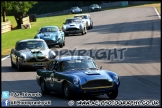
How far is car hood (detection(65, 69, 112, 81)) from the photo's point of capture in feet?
49.1

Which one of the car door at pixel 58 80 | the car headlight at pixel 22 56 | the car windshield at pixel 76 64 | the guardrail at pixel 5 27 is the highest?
the car windshield at pixel 76 64

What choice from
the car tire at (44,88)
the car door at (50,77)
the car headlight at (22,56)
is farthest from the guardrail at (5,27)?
the car door at (50,77)

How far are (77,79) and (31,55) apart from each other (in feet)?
30.9

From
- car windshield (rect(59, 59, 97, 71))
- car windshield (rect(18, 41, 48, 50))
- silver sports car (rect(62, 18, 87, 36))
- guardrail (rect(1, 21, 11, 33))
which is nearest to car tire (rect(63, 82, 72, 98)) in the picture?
car windshield (rect(59, 59, 97, 71))

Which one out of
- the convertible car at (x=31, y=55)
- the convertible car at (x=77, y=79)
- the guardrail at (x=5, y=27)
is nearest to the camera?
the convertible car at (x=77, y=79)

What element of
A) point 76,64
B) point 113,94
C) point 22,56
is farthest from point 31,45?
point 113,94

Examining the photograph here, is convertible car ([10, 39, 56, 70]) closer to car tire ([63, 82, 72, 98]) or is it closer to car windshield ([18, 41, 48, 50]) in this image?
car windshield ([18, 41, 48, 50])

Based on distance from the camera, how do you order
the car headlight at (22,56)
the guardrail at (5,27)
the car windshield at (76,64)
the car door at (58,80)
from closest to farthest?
the car door at (58,80), the car windshield at (76,64), the car headlight at (22,56), the guardrail at (5,27)

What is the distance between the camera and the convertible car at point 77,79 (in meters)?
14.8

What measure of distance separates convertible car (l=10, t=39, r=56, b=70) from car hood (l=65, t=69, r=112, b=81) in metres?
8.30

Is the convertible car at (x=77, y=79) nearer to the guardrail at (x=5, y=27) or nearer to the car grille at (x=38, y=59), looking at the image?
the car grille at (x=38, y=59)

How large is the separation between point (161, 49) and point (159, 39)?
241 inches

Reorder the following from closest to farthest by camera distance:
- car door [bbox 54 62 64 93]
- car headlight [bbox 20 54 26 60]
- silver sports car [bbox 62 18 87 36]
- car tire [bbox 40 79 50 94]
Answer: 1. car door [bbox 54 62 64 93]
2. car tire [bbox 40 79 50 94]
3. car headlight [bbox 20 54 26 60]
4. silver sports car [bbox 62 18 87 36]

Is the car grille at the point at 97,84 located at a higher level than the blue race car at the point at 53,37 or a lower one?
higher
